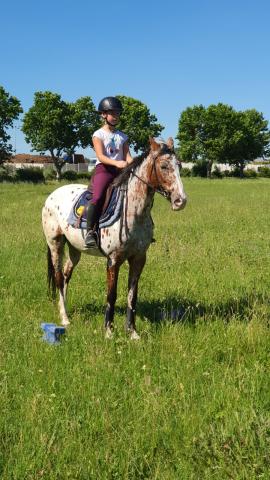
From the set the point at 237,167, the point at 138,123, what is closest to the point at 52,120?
the point at 138,123

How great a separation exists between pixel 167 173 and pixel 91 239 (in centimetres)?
166

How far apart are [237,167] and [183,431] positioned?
109430 millimetres

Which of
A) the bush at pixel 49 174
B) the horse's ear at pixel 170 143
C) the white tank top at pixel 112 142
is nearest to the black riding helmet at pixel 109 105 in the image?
the white tank top at pixel 112 142

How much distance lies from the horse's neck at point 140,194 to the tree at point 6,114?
62.9 m

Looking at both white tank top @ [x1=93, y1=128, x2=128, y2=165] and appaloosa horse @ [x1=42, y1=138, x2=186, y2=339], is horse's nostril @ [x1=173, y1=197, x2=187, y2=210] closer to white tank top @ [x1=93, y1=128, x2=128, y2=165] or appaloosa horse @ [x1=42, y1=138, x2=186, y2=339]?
appaloosa horse @ [x1=42, y1=138, x2=186, y2=339]

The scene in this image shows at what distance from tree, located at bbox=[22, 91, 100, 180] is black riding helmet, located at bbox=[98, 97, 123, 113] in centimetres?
8278

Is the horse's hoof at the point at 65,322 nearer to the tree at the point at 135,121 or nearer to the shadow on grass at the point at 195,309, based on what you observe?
the shadow on grass at the point at 195,309

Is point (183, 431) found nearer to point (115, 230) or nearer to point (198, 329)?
point (198, 329)

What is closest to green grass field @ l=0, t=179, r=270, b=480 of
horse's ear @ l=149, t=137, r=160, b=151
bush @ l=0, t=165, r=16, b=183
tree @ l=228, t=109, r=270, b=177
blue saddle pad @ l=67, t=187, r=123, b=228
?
blue saddle pad @ l=67, t=187, r=123, b=228

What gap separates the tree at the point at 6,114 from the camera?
66312 millimetres

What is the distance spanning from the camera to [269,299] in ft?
27.3

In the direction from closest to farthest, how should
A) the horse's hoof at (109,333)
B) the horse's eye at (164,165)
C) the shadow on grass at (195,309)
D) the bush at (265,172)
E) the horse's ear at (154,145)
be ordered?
the horse's eye at (164,165)
the horse's ear at (154,145)
the horse's hoof at (109,333)
the shadow on grass at (195,309)
the bush at (265,172)

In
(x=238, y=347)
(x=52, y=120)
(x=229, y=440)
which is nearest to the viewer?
(x=229, y=440)

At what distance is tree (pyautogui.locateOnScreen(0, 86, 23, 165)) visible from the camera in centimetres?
6631
